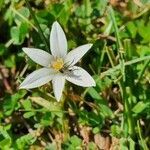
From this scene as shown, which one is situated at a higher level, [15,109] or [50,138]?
[15,109]

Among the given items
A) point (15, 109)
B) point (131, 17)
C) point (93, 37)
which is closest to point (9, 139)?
point (15, 109)

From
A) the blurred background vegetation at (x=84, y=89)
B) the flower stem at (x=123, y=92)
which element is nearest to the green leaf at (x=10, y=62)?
the blurred background vegetation at (x=84, y=89)

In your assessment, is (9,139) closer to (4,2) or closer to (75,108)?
(75,108)

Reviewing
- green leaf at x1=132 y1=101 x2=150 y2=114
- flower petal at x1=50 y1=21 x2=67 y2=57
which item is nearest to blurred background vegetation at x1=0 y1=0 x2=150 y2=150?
green leaf at x1=132 y1=101 x2=150 y2=114

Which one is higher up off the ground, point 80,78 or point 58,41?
point 58,41

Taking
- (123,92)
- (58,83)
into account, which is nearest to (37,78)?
(58,83)

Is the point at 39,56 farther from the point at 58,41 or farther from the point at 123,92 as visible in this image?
the point at 123,92
